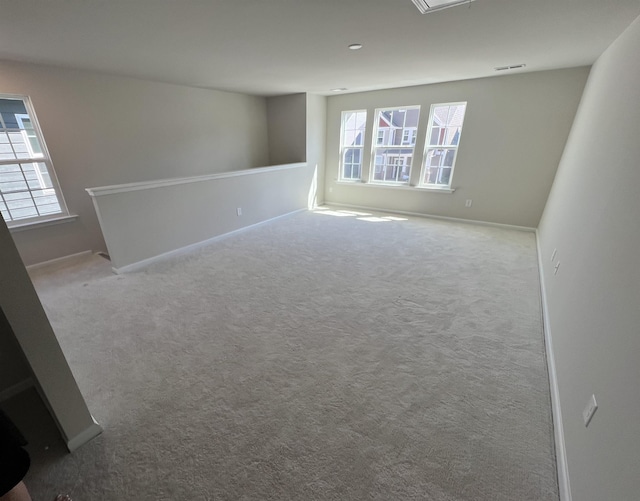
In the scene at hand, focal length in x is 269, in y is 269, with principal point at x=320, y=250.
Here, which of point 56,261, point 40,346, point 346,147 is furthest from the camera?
point 346,147

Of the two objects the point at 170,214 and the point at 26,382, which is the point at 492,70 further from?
the point at 26,382

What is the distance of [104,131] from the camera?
11.7ft

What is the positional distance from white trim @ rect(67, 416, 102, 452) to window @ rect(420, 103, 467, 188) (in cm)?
542

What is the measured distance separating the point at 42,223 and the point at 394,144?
5.52 meters

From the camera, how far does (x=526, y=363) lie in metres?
1.88

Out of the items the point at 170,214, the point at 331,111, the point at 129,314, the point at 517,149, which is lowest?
the point at 129,314

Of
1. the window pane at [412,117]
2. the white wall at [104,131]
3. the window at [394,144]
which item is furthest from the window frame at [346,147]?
the white wall at [104,131]

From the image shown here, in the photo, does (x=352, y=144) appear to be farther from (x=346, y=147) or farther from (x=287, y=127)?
(x=287, y=127)

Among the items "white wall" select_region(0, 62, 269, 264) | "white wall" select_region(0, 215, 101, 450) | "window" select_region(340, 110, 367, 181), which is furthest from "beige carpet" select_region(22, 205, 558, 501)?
"window" select_region(340, 110, 367, 181)

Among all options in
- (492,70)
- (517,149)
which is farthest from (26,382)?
(517,149)

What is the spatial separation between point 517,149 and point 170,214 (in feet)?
17.1

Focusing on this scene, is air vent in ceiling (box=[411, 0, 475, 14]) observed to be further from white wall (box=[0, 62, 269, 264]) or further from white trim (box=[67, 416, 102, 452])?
white wall (box=[0, 62, 269, 264])

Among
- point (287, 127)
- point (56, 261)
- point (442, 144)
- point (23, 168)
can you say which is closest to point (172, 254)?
point (56, 261)

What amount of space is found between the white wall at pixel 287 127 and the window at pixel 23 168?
368 cm
